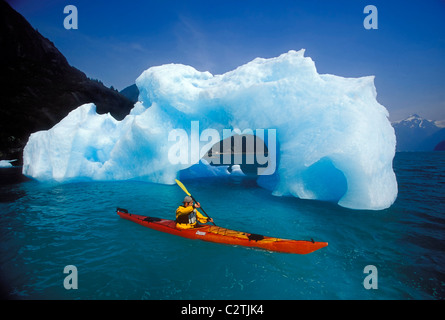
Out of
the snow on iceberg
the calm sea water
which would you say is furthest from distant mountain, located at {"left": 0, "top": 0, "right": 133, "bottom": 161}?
the calm sea water

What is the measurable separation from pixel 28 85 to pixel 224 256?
43806 mm

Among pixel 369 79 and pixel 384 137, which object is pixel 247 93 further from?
pixel 384 137

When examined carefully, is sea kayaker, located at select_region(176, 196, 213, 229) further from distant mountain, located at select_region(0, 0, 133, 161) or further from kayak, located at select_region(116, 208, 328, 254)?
distant mountain, located at select_region(0, 0, 133, 161)

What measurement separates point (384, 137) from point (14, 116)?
42834 millimetres

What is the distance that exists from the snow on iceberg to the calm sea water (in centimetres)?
155

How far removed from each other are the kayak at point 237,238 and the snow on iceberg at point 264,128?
13.4 feet

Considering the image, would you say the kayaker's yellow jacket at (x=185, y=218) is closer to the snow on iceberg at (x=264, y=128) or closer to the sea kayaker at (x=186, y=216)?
the sea kayaker at (x=186, y=216)

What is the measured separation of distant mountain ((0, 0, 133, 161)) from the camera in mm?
30375

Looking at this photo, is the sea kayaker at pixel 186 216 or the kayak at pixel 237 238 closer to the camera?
the kayak at pixel 237 238

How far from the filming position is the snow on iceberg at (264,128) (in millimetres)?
7480

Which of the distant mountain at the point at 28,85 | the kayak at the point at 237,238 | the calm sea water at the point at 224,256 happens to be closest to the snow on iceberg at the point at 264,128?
the calm sea water at the point at 224,256

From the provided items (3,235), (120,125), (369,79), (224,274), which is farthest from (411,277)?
(120,125)

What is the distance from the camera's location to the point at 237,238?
4832 mm

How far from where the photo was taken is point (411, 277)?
374 cm
